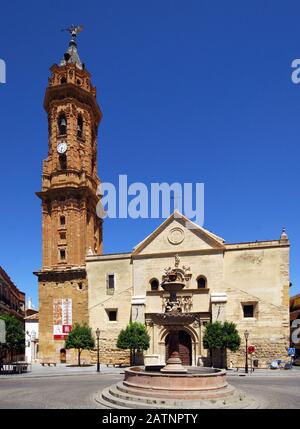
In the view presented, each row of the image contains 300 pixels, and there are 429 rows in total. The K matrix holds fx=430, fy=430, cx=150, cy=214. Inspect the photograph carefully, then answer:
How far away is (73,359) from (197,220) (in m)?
18.0

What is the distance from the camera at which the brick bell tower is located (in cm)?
4303

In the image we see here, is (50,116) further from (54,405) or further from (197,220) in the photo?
(54,405)

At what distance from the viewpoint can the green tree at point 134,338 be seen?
3681 centimetres

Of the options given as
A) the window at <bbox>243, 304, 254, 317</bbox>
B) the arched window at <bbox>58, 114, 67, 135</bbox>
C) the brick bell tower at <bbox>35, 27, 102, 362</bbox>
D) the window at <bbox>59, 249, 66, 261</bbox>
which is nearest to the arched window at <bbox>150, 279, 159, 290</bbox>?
the brick bell tower at <bbox>35, 27, 102, 362</bbox>

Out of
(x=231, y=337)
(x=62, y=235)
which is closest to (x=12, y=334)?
(x=62, y=235)

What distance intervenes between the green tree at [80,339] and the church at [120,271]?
2.21 m

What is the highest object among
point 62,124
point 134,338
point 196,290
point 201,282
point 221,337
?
point 62,124

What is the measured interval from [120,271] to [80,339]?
736 cm

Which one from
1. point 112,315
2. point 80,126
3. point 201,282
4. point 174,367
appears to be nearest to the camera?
point 174,367

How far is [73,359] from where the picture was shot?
1639 inches

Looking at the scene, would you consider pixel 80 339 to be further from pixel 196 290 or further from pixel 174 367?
pixel 174 367

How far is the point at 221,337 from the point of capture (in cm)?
3450
